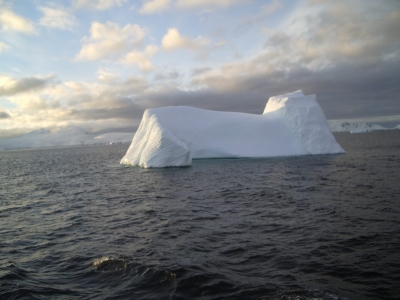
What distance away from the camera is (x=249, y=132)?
2750 centimetres

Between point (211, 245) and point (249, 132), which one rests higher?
point (249, 132)

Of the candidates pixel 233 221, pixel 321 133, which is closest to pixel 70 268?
pixel 233 221

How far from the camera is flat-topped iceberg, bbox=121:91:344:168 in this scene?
86.9 ft

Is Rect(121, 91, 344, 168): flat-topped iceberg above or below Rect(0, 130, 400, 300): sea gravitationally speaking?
above

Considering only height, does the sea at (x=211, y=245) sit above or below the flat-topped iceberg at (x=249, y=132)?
below

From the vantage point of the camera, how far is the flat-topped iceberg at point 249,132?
86.9 feet

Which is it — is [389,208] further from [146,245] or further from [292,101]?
[292,101]

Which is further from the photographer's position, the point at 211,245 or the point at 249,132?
the point at 249,132

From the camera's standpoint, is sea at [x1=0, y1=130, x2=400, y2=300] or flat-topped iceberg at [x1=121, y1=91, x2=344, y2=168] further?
flat-topped iceberg at [x1=121, y1=91, x2=344, y2=168]

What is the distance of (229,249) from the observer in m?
5.79

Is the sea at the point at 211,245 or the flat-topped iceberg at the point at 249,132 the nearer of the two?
the sea at the point at 211,245

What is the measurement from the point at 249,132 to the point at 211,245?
22.3 metres

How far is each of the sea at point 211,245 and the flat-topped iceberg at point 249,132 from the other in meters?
15.0

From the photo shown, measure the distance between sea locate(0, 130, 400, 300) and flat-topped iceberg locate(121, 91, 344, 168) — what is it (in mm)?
15021
